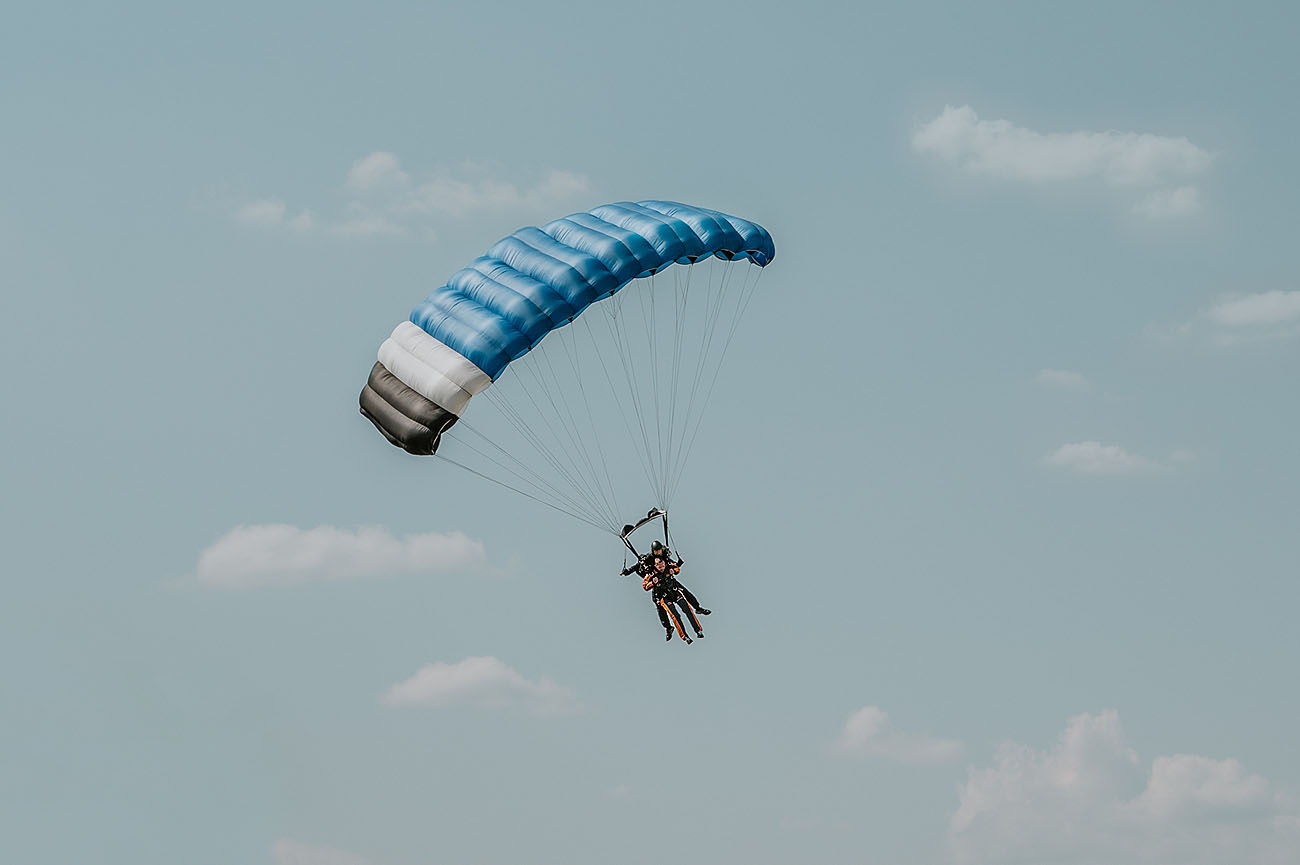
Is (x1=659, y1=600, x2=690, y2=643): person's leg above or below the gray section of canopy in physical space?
below

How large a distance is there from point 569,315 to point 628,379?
2.82m

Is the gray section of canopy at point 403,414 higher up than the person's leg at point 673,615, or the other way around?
the gray section of canopy at point 403,414

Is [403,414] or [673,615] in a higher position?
[403,414]

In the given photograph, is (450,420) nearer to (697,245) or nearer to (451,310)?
(451,310)

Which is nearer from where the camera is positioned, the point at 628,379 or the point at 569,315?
the point at 628,379

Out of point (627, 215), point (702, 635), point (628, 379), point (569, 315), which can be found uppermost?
point (627, 215)

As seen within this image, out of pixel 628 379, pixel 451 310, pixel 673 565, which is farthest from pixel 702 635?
pixel 451 310

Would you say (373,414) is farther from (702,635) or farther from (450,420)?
(702,635)

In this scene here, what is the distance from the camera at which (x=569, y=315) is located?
3647cm

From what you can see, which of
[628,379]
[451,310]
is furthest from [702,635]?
[451,310]

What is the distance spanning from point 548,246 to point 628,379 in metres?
4.60

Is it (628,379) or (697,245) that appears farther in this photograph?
(697,245)

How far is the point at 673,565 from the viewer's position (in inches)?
1442

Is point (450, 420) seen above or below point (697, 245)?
below
